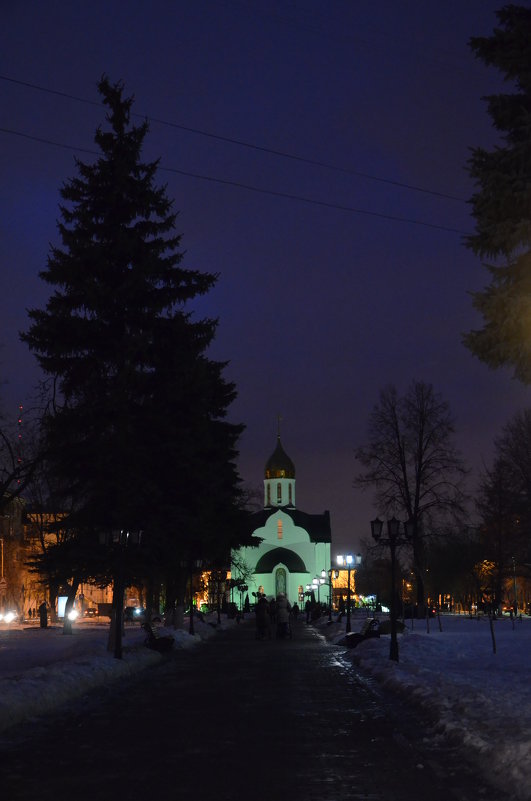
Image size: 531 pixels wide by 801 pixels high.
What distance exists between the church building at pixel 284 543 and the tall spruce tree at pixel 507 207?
107 meters

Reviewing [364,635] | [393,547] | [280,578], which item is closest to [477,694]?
[393,547]

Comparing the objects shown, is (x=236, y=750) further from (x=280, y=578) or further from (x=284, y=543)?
(x=284, y=543)

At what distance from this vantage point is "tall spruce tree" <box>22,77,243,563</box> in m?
26.7

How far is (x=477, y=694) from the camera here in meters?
13.7

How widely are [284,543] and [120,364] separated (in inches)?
4185

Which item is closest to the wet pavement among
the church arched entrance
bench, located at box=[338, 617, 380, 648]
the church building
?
bench, located at box=[338, 617, 380, 648]

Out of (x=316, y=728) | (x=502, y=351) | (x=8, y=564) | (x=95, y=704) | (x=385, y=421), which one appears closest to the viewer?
(x=316, y=728)

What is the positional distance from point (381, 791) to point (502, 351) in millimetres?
6711

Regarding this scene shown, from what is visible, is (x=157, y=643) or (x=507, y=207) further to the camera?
(x=157, y=643)

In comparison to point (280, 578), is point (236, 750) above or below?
below

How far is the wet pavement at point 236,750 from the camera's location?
8.18 metres

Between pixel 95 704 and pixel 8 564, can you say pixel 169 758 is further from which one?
pixel 8 564

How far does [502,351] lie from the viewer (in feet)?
42.9

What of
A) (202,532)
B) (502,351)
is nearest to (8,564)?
(202,532)
